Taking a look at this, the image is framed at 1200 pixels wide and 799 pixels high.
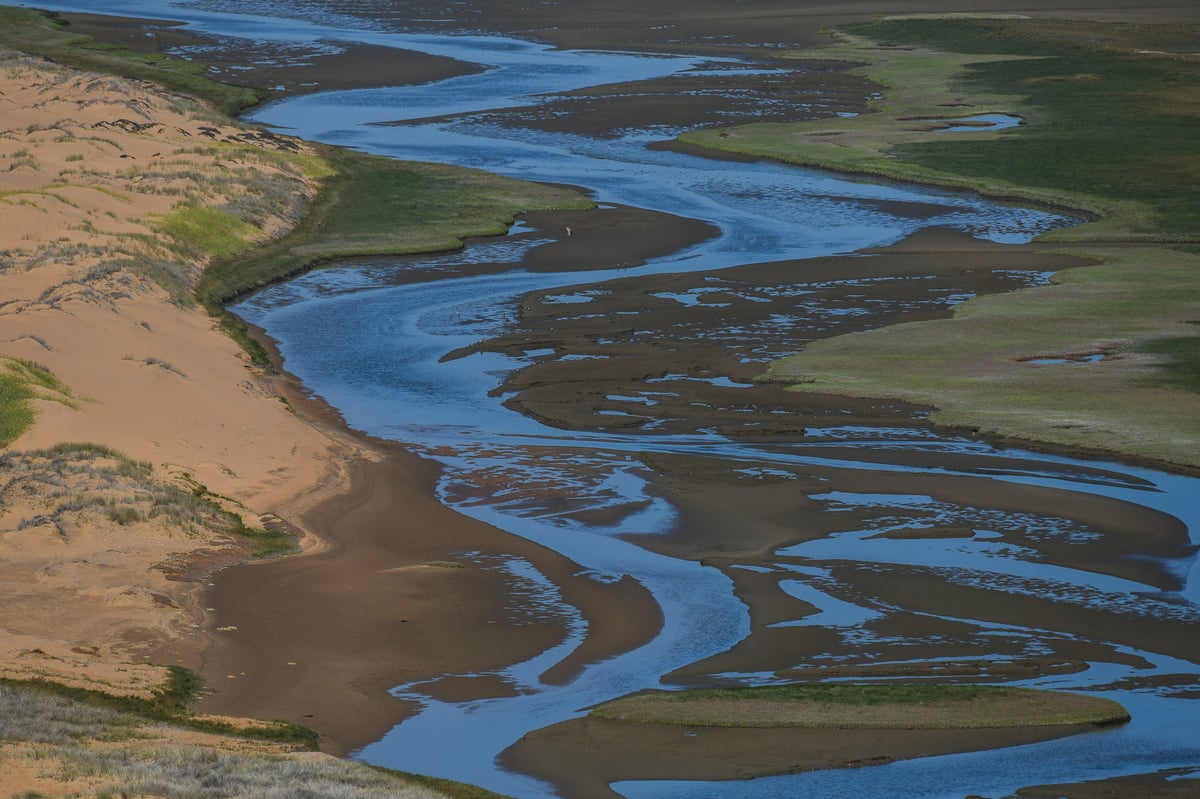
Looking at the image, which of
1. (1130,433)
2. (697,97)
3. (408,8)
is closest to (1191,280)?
(1130,433)

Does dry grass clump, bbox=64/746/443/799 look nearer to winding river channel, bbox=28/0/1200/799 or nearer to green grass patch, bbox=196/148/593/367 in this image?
winding river channel, bbox=28/0/1200/799

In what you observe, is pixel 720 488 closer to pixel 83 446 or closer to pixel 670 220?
pixel 83 446

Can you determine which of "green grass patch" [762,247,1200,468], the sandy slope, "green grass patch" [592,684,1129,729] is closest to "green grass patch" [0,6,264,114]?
the sandy slope

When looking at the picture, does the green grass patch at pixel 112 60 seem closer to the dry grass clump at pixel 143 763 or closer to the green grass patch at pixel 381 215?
the green grass patch at pixel 381 215

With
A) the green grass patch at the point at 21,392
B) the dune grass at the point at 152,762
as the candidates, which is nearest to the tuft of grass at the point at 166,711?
the dune grass at the point at 152,762

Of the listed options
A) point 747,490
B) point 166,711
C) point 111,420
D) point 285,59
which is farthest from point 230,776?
point 285,59

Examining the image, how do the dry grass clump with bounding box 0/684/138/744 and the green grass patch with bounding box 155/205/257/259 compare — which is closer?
the dry grass clump with bounding box 0/684/138/744

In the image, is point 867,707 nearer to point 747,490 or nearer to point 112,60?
point 747,490
